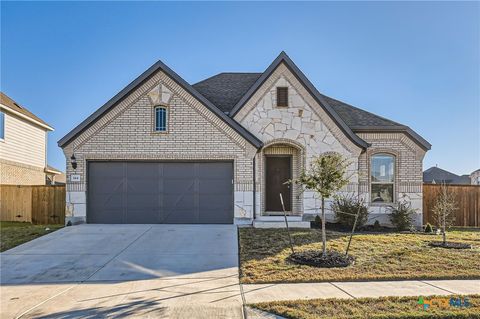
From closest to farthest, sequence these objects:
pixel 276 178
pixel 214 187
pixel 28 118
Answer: pixel 214 187 < pixel 276 178 < pixel 28 118

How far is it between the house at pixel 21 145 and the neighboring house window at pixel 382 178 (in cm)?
1926

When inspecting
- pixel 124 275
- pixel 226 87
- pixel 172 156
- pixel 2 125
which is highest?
pixel 226 87

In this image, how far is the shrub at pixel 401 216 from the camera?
45.2ft

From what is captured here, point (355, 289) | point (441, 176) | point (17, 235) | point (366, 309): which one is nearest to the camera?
point (366, 309)

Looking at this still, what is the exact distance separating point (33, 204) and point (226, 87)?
1038 cm

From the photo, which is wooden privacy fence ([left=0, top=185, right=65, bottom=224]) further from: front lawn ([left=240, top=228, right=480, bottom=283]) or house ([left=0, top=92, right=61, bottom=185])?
front lawn ([left=240, top=228, right=480, bottom=283])

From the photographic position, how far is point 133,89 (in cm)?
1373

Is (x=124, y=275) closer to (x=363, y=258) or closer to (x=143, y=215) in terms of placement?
(x=363, y=258)

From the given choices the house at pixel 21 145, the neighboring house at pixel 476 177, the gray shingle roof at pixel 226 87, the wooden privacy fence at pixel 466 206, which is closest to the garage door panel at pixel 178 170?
the gray shingle roof at pixel 226 87

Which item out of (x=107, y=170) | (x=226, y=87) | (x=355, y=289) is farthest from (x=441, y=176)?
(x=355, y=289)

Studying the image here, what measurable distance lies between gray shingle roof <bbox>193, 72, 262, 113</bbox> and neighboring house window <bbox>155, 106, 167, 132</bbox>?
2562 millimetres

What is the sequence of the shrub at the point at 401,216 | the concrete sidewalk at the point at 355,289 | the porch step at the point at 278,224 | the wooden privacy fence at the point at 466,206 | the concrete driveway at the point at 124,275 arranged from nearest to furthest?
1. the concrete driveway at the point at 124,275
2. the concrete sidewalk at the point at 355,289
3. the porch step at the point at 278,224
4. the shrub at the point at 401,216
5. the wooden privacy fence at the point at 466,206

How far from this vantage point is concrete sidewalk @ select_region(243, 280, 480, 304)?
20.0 feet

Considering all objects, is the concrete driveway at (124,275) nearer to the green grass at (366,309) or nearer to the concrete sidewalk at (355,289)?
the concrete sidewalk at (355,289)
